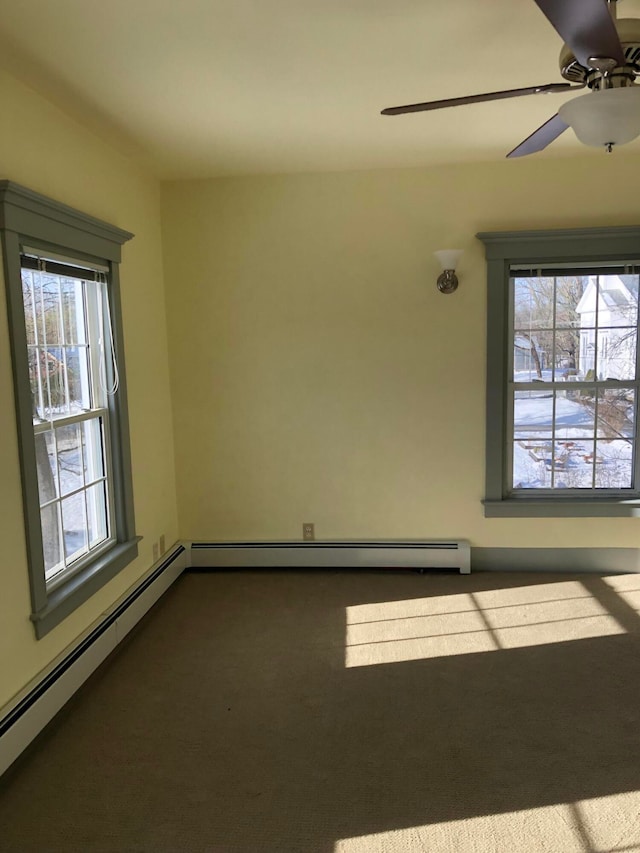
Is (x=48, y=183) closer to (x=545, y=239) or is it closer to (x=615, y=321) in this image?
(x=545, y=239)

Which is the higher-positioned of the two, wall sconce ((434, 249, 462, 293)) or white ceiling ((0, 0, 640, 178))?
white ceiling ((0, 0, 640, 178))

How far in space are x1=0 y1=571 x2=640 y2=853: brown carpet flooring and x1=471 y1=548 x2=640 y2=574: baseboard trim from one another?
326 mm

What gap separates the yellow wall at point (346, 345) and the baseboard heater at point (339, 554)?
0.31 ft

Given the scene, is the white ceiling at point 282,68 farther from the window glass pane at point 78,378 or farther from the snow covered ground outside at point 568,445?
the snow covered ground outside at point 568,445

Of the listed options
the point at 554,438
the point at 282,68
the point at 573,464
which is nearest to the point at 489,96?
the point at 282,68

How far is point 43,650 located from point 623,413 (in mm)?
3577

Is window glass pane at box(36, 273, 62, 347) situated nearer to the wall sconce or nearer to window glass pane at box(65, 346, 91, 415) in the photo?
window glass pane at box(65, 346, 91, 415)

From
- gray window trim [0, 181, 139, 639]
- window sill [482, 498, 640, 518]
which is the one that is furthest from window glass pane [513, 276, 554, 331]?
gray window trim [0, 181, 139, 639]

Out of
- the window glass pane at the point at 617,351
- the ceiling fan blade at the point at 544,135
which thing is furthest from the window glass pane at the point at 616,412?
the ceiling fan blade at the point at 544,135

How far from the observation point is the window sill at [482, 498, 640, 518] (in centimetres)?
414

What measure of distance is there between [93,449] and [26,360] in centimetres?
92

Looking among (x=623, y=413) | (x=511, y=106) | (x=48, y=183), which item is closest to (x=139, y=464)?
(x=48, y=183)

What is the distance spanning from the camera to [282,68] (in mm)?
2543

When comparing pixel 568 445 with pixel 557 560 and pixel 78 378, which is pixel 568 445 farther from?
pixel 78 378
